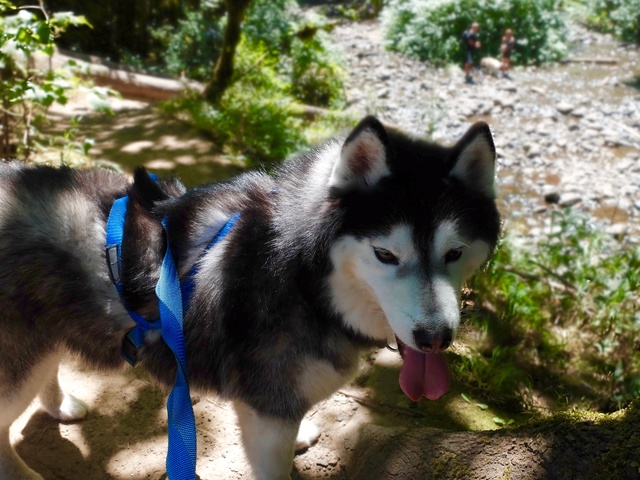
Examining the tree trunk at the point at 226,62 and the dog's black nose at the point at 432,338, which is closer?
the dog's black nose at the point at 432,338

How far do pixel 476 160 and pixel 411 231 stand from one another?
1.27 feet

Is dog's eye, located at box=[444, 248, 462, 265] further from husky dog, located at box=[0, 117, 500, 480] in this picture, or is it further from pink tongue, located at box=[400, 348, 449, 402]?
pink tongue, located at box=[400, 348, 449, 402]

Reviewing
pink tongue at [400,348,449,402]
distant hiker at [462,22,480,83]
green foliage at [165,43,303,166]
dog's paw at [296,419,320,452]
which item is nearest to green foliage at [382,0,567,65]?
distant hiker at [462,22,480,83]

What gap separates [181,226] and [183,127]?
5.40 meters

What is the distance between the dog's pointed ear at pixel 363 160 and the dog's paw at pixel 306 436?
1.48m

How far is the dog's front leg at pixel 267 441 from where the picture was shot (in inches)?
89.6

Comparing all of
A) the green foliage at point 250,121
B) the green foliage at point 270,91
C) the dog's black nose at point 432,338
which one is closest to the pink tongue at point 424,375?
the dog's black nose at point 432,338

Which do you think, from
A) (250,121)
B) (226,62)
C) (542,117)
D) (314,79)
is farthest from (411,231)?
(542,117)

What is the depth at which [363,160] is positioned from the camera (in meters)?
1.98

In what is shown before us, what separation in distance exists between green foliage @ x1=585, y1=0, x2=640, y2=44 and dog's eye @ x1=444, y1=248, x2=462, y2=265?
17.9m

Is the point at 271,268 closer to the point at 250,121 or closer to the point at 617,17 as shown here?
the point at 250,121

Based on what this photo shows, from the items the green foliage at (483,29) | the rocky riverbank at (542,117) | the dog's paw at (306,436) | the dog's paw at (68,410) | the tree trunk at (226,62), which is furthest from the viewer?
the green foliage at (483,29)

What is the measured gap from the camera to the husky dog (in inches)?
76.7

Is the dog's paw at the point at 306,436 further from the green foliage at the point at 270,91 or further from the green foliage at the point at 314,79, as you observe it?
the green foliage at the point at 314,79
